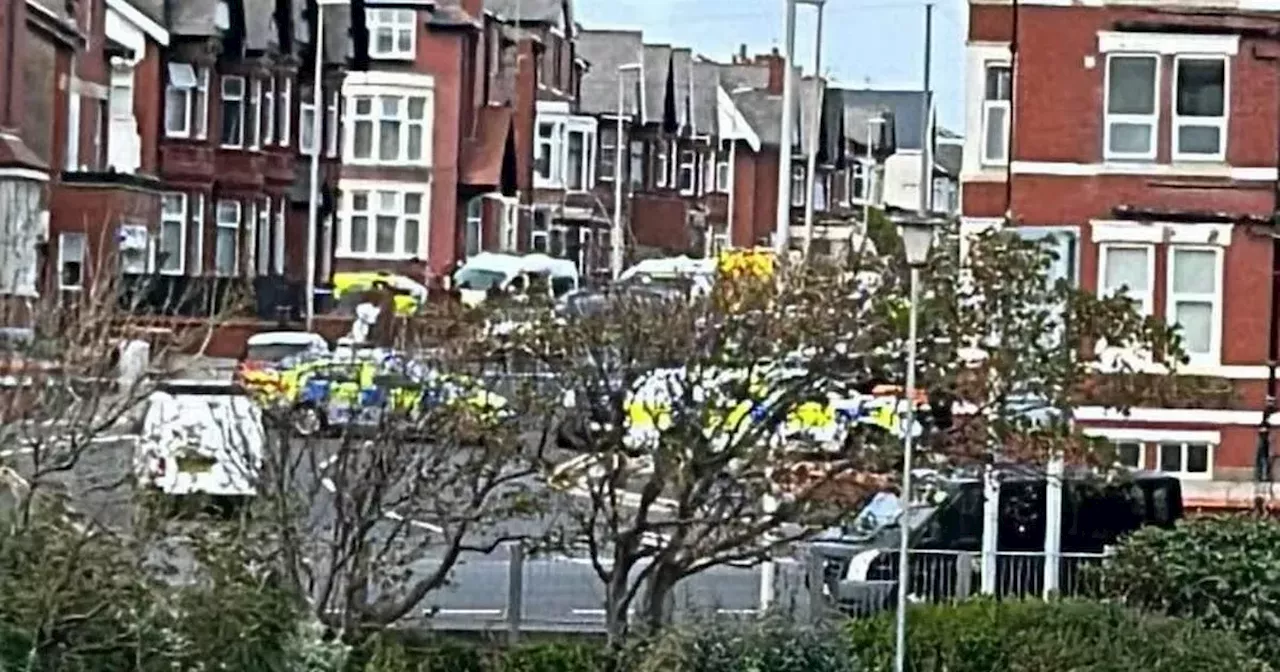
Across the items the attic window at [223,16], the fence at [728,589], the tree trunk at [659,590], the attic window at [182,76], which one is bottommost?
the fence at [728,589]

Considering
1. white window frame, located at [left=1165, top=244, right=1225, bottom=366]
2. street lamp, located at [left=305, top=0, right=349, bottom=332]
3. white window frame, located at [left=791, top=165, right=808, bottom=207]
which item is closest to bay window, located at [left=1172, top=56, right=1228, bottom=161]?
white window frame, located at [left=1165, top=244, right=1225, bottom=366]

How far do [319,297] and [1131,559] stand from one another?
133 ft

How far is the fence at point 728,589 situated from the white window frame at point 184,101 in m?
37.2

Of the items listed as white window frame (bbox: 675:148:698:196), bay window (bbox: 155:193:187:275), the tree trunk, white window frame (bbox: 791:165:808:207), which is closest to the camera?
the tree trunk

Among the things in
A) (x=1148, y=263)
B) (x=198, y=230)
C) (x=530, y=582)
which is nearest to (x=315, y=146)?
(x=198, y=230)

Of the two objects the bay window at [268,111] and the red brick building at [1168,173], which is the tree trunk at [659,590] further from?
the bay window at [268,111]

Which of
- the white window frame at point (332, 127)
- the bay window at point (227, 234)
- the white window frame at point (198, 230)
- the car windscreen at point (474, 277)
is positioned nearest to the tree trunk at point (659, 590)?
the car windscreen at point (474, 277)

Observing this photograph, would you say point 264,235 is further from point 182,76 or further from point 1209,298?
point 1209,298

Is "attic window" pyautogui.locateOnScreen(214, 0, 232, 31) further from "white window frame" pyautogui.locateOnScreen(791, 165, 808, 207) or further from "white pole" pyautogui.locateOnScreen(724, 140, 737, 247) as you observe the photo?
"white pole" pyautogui.locateOnScreen(724, 140, 737, 247)

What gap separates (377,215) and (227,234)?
7.35 metres

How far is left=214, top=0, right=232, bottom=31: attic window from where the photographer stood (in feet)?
193

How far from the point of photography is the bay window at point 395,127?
66188 millimetres

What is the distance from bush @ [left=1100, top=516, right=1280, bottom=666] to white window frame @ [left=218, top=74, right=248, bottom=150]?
42524mm

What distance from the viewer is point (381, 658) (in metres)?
16.8
